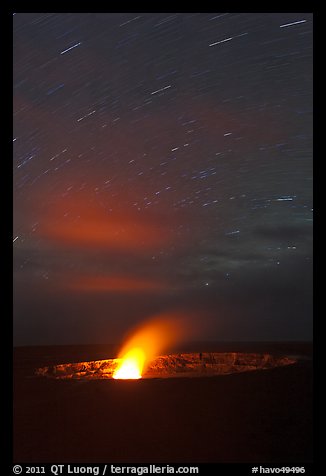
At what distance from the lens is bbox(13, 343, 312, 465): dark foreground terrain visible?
11.5 metres

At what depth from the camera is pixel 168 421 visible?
45.8ft

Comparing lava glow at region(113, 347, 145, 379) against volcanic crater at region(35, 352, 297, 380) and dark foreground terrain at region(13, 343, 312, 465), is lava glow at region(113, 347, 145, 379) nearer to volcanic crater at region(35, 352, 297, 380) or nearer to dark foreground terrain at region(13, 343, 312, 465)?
volcanic crater at region(35, 352, 297, 380)

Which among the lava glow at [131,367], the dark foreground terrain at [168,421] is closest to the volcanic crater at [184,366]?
the lava glow at [131,367]

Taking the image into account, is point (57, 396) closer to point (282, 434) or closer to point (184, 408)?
point (184, 408)

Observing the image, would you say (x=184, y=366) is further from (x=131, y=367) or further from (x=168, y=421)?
(x=168, y=421)

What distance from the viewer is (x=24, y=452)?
11844 mm

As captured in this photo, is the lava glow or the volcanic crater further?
→ the volcanic crater

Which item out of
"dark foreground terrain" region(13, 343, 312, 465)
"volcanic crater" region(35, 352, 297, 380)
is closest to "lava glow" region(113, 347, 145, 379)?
"volcanic crater" region(35, 352, 297, 380)

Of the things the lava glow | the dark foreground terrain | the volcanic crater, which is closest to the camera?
the dark foreground terrain

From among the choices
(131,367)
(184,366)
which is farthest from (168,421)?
(184,366)

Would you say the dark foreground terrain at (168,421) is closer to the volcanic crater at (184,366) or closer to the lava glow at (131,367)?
the lava glow at (131,367)

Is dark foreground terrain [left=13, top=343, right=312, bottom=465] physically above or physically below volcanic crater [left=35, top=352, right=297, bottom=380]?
above
